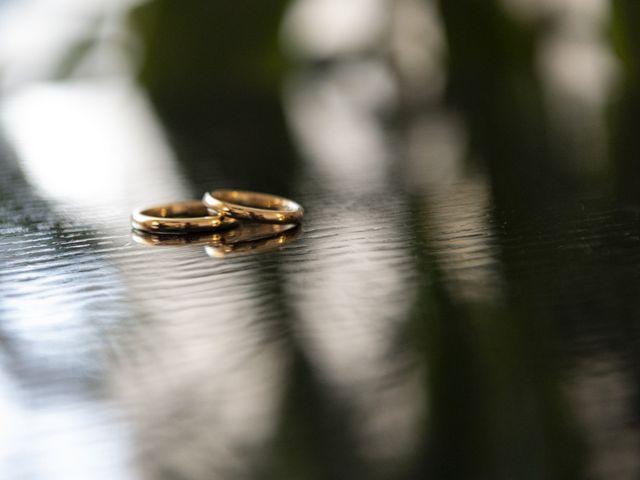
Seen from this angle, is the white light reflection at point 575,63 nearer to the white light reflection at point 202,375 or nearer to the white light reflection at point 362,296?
the white light reflection at point 362,296

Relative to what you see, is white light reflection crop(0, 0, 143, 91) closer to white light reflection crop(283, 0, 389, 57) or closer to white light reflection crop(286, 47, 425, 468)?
white light reflection crop(283, 0, 389, 57)

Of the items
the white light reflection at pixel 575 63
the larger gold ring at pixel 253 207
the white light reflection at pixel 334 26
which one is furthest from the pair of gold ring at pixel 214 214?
the white light reflection at pixel 334 26

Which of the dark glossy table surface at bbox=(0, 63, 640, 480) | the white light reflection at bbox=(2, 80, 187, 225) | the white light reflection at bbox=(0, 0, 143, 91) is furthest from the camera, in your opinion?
the white light reflection at bbox=(0, 0, 143, 91)

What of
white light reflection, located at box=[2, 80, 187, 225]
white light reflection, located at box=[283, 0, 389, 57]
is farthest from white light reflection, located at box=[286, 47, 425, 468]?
white light reflection, located at box=[283, 0, 389, 57]

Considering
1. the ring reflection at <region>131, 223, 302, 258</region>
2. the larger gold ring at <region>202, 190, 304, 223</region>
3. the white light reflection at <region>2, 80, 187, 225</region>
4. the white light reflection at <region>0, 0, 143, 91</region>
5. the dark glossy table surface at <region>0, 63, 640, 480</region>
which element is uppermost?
the white light reflection at <region>0, 0, 143, 91</region>

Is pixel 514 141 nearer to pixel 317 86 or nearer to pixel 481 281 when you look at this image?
pixel 481 281

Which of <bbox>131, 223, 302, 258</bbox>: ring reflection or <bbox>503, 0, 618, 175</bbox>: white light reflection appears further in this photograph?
<bbox>503, 0, 618, 175</bbox>: white light reflection


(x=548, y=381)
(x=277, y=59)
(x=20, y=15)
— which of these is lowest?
(x=548, y=381)

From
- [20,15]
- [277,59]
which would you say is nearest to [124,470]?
[277,59]
